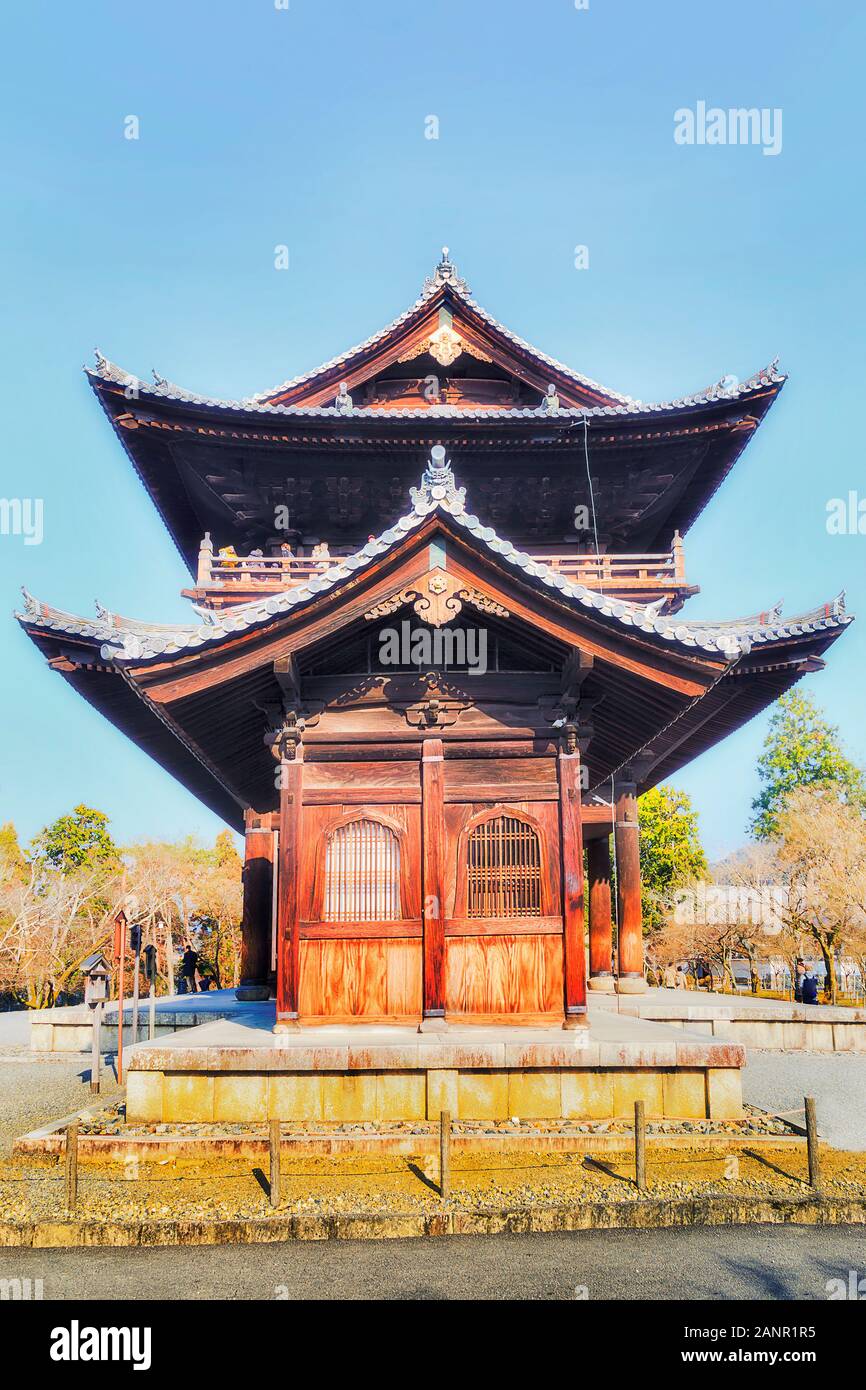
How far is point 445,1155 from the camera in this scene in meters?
8.41

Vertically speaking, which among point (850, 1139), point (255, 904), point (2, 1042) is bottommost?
point (2, 1042)

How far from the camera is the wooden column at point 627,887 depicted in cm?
2036

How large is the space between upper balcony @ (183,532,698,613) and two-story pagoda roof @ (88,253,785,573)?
1.14 metres

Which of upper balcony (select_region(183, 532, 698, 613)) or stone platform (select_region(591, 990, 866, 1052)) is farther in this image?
stone platform (select_region(591, 990, 866, 1052))

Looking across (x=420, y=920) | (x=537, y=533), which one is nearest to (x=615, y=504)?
(x=537, y=533)

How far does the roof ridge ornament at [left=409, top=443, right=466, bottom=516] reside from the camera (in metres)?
11.2

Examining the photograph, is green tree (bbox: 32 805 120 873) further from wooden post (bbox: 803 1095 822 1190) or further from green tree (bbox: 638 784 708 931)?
wooden post (bbox: 803 1095 822 1190)

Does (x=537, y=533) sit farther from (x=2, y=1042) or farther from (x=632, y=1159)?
(x=2, y=1042)

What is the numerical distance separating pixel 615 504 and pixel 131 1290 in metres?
15.4

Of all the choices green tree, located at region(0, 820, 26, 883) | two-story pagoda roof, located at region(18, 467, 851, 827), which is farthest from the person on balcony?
green tree, located at region(0, 820, 26, 883)

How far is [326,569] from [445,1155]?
10.4 m

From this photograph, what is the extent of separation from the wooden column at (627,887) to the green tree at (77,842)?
4680 cm
